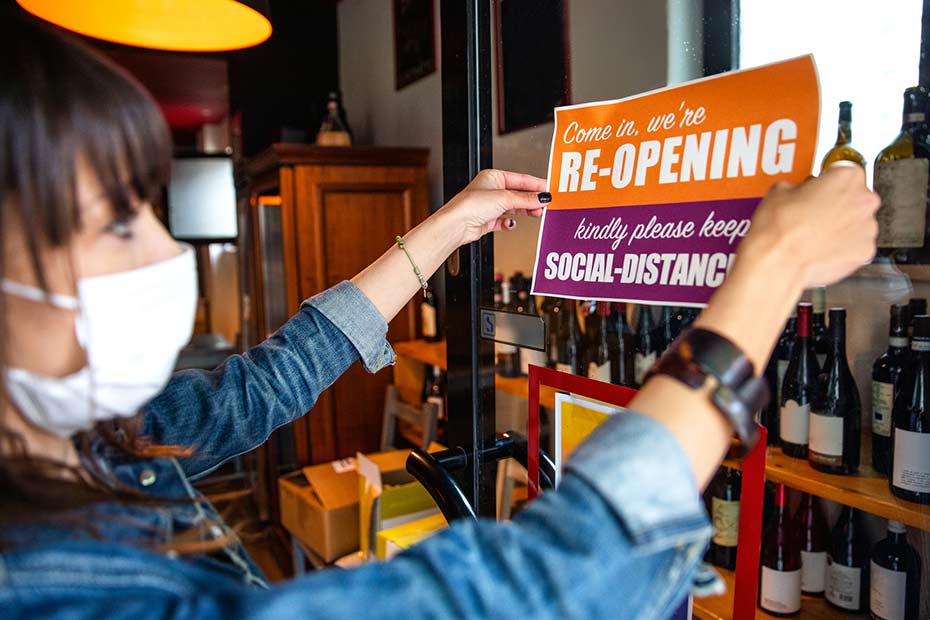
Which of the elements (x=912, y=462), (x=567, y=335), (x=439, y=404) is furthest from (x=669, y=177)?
(x=439, y=404)

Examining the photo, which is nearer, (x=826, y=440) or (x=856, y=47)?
(x=856, y=47)

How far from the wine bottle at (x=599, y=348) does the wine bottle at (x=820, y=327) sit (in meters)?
0.28

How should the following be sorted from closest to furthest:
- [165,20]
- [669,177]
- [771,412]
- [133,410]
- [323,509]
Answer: [133,410] < [669,177] < [771,412] < [165,20] < [323,509]

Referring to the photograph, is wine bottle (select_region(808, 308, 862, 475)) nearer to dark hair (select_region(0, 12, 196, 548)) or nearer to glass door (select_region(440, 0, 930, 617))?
glass door (select_region(440, 0, 930, 617))

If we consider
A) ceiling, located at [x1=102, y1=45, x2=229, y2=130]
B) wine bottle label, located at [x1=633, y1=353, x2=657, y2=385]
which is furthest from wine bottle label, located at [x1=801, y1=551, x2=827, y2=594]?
ceiling, located at [x1=102, y1=45, x2=229, y2=130]

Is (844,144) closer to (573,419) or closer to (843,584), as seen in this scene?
(573,419)

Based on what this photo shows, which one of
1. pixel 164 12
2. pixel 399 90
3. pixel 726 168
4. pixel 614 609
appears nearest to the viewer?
pixel 614 609

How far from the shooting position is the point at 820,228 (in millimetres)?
530

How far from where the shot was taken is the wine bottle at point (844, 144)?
680mm

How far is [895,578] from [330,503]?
1.75 meters

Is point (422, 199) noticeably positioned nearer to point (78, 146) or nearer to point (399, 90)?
point (399, 90)

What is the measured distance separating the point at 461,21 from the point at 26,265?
637 mm

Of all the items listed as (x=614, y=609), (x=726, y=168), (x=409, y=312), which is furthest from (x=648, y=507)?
(x=409, y=312)

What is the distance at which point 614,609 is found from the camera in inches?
18.7
